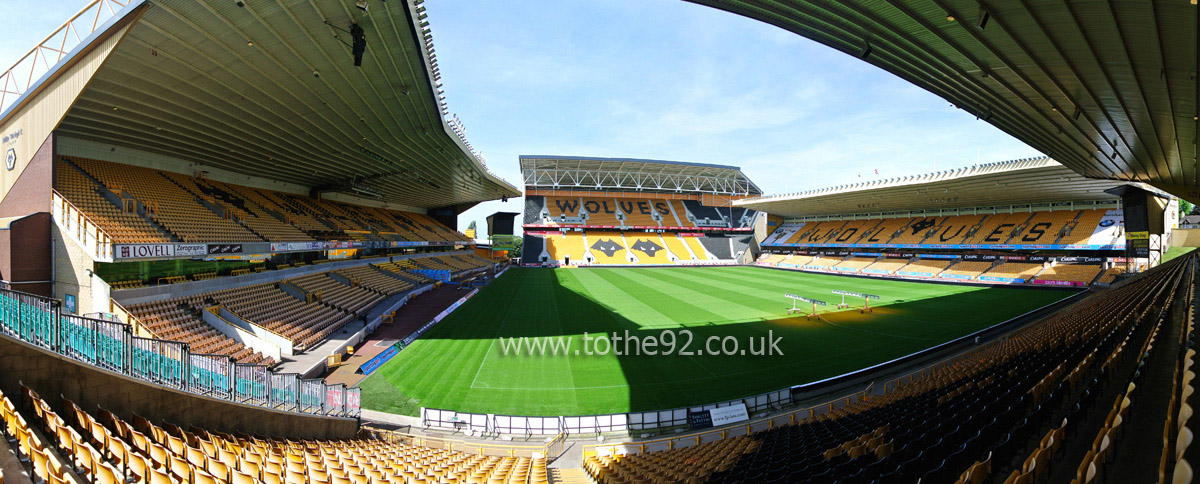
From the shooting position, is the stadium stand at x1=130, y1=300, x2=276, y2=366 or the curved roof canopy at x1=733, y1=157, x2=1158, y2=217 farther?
the curved roof canopy at x1=733, y1=157, x2=1158, y2=217

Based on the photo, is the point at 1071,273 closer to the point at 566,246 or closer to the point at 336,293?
the point at 566,246

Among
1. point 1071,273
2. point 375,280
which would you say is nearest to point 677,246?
point 1071,273

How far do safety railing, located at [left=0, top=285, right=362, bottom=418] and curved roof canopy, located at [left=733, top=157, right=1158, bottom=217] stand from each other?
35.5 m

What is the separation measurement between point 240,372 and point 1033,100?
61.9 feet

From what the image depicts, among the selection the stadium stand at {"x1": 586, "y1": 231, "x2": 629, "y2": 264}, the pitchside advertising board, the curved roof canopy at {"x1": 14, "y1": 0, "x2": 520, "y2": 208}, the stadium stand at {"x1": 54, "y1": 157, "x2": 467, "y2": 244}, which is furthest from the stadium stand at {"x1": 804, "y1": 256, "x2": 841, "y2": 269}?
the stadium stand at {"x1": 54, "y1": 157, "x2": 467, "y2": 244}

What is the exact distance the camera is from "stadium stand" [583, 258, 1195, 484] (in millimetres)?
3787

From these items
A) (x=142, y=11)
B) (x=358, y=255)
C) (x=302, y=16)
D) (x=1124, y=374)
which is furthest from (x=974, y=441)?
(x=358, y=255)

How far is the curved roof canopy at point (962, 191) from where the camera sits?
25562 millimetres

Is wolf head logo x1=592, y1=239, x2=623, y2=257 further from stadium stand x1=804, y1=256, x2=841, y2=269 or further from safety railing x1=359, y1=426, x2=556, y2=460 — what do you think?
safety railing x1=359, y1=426, x2=556, y2=460

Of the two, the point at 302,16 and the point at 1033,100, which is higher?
the point at 302,16

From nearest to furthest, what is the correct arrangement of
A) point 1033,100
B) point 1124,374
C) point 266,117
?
point 1124,374 → point 1033,100 → point 266,117

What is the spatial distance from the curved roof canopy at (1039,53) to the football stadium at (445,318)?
0.25 ft

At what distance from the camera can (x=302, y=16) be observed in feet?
29.2

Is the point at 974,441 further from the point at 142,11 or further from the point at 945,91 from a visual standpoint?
the point at 142,11
